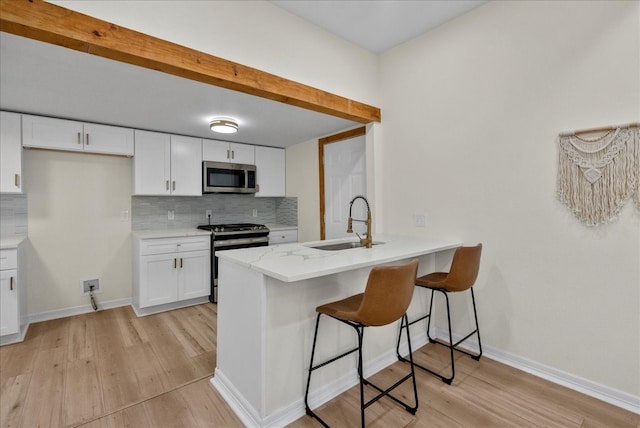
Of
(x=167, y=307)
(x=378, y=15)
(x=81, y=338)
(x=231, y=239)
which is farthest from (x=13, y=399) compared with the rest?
(x=378, y=15)

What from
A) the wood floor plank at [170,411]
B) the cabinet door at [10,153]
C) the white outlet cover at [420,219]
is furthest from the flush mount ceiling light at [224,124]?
the wood floor plank at [170,411]

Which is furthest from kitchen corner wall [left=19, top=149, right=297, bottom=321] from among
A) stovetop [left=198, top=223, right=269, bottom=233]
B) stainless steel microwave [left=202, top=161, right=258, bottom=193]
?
stainless steel microwave [left=202, top=161, right=258, bottom=193]

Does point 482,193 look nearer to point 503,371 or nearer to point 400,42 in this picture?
point 503,371

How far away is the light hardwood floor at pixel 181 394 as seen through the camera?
171 centimetres

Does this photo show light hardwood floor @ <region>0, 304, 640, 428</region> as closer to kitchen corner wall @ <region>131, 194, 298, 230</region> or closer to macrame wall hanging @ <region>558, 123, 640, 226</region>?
macrame wall hanging @ <region>558, 123, 640, 226</region>

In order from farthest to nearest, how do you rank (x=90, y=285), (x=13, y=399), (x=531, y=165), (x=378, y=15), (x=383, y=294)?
(x=90, y=285), (x=378, y=15), (x=531, y=165), (x=13, y=399), (x=383, y=294)

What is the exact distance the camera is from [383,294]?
1.50 metres

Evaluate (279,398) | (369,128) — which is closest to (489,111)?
(369,128)

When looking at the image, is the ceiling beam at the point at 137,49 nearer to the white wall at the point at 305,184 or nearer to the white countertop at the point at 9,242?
the white wall at the point at 305,184

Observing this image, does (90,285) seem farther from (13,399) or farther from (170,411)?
(170,411)

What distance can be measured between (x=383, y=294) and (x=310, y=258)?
514mm

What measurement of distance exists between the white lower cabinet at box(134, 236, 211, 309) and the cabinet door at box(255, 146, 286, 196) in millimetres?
1243

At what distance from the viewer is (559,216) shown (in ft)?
6.72

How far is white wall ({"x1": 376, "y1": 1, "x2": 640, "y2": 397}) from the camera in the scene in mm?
1824
